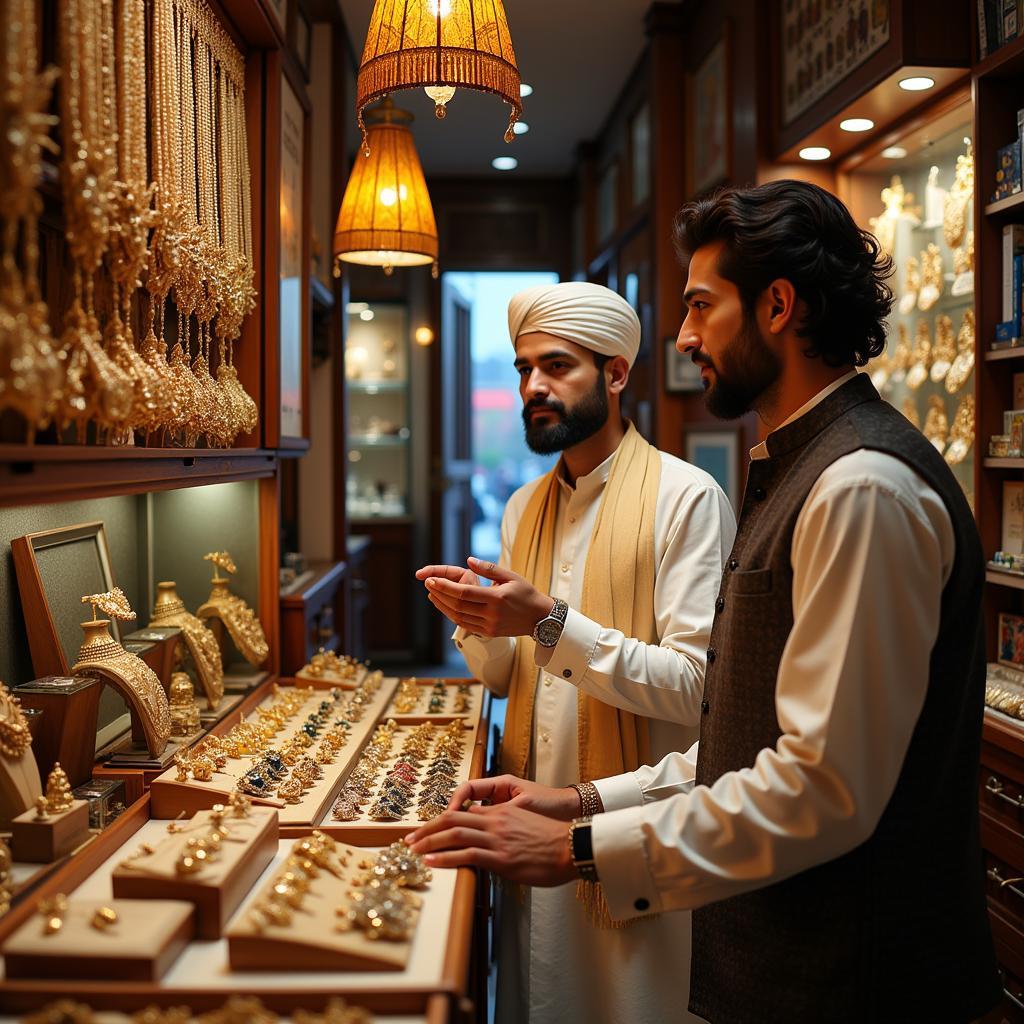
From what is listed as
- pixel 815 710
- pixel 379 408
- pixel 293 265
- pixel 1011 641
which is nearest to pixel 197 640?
→ pixel 293 265

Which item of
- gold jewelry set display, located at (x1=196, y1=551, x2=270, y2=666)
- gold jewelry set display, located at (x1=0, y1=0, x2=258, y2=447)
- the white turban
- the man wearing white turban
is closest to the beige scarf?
the man wearing white turban

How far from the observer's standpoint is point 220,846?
136 cm

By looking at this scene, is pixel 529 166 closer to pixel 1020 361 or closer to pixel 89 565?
pixel 1020 361

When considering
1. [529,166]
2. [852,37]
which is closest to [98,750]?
[852,37]

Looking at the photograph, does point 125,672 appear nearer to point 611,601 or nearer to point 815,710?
point 611,601

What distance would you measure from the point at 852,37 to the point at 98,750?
2908 mm

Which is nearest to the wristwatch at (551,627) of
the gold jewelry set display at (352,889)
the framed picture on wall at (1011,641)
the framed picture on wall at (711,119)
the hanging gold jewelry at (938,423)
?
the gold jewelry set display at (352,889)

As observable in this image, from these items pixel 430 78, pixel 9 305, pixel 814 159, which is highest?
pixel 814 159

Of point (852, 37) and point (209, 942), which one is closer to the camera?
point (209, 942)

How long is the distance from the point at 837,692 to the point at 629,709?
0.83 meters

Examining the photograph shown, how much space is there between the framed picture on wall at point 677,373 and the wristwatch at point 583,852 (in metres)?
3.89

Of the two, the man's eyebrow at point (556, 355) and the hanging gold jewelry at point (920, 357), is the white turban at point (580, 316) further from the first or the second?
the hanging gold jewelry at point (920, 357)

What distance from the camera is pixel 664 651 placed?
77.4 inches

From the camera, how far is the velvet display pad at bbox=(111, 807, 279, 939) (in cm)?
124
